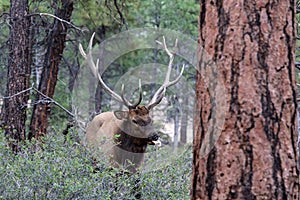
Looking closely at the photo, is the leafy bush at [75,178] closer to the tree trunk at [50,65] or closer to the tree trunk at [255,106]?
the tree trunk at [255,106]

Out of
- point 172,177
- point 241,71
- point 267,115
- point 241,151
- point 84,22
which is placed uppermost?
point 84,22

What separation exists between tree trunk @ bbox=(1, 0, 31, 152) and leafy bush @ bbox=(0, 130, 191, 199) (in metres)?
2.30

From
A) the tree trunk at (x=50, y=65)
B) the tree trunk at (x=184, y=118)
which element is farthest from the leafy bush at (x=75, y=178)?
the tree trunk at (x=184, y=118)

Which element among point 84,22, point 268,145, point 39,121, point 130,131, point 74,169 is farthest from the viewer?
point 84,22

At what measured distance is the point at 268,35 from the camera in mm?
3209

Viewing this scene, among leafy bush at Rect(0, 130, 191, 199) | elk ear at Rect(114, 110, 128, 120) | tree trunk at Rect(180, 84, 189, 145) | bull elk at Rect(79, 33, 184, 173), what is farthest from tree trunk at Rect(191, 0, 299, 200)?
tree trunk at Rect(180, 84, 189, 145)

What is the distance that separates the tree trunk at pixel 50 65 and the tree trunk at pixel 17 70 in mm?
1227

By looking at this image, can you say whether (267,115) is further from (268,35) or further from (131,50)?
(131,50)

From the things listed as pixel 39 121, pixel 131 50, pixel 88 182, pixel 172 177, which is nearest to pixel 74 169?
pixel 88 182

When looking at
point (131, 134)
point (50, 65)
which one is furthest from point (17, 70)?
point (131, 134)

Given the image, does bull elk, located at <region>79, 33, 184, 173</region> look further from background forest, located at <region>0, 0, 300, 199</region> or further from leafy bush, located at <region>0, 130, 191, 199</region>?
leafy bush, located at <region>0, 130, 191, 199</region>

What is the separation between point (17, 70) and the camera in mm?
8828

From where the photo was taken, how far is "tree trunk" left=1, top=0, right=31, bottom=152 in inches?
346

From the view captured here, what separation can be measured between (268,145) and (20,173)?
2.94m
